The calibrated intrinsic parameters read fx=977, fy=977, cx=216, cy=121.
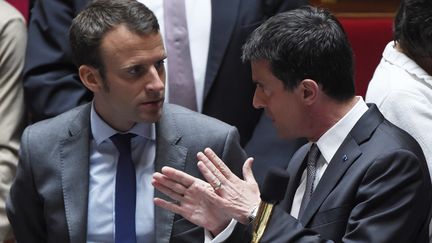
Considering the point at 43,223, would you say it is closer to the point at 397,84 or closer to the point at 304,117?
the point at 304,117

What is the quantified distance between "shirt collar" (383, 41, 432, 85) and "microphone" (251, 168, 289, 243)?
19.9 inches

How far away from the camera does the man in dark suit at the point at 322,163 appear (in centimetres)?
129

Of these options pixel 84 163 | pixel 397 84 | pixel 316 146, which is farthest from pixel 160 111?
pixel 397 84

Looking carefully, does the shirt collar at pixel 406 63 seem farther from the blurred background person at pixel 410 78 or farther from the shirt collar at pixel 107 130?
the shirt collar at pixel 107 130

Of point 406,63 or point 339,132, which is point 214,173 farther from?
point 406,63

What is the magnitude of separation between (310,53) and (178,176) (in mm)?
251

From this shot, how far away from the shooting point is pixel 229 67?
180 cm

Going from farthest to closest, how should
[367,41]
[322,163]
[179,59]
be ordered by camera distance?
1. [367,41]
2. [179,59]
3. [322,163]

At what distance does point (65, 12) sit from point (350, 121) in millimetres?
682

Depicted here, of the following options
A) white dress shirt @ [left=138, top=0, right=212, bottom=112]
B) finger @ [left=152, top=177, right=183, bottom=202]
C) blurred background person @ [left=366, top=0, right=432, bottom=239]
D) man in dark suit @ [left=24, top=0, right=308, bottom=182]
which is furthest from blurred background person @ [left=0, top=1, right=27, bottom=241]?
blurred background person @ [left=366, top=0, right=432, bottom=239]

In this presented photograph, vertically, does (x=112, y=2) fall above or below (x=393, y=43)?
above

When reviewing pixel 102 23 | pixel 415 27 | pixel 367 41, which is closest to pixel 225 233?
pixel 102 23

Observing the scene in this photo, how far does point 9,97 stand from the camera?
1840mm

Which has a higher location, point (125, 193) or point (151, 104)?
point (151, 104)
